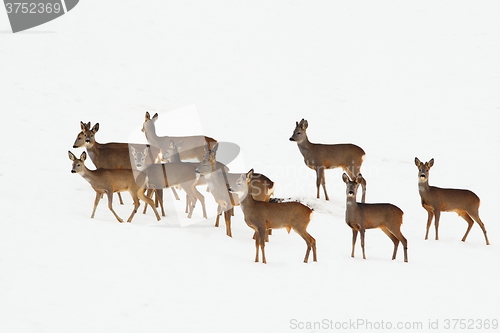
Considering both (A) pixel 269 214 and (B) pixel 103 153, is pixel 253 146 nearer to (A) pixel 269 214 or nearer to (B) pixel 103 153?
(B) pixel 103 153

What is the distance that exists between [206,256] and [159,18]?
57.9ft

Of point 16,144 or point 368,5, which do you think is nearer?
point 16,144

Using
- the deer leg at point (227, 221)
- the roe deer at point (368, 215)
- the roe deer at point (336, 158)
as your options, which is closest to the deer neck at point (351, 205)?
the roe deer at point (368, 215)

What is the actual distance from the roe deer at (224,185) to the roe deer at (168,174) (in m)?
0.63

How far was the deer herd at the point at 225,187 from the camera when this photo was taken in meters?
12.1

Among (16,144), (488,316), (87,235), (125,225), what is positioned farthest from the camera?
(16,144)

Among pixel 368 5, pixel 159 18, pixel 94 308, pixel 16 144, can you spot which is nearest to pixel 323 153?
pixel 16 144

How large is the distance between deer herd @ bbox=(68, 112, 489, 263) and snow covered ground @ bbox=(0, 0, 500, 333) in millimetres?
522

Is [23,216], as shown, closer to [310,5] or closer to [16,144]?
[16,144]

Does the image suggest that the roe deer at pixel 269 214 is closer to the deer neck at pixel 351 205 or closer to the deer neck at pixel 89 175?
the deer neck at pixel 351 205

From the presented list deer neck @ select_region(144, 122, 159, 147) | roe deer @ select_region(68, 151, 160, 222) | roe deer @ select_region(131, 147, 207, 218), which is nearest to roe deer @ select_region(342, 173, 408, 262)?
roe deer @ select_region(131, 147, 207, 218)

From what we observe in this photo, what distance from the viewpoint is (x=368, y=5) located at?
31.0 metres

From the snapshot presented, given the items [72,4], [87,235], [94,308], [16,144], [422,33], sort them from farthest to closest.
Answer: [422,33] → [72,4] → [16,144] → [87,235] → [94,308]

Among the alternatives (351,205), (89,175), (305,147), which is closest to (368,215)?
(351,205)
